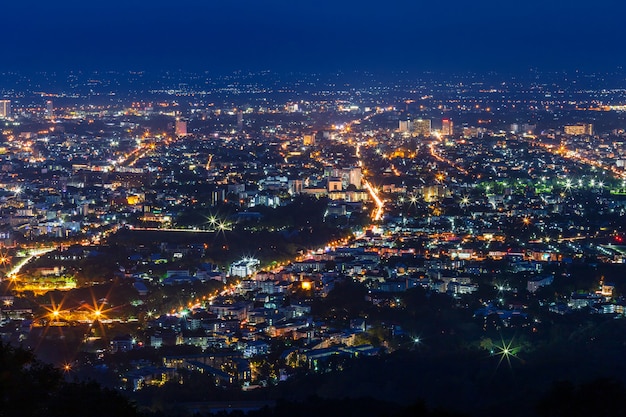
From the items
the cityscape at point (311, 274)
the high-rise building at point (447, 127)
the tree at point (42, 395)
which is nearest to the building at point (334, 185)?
the cityscape at point (311, 274)

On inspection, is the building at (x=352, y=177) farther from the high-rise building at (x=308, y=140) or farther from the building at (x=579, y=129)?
the building at (x=579, y=129)

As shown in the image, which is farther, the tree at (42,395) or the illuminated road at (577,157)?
the illuminated road at (577,157)

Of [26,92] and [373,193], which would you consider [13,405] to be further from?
[26,92]

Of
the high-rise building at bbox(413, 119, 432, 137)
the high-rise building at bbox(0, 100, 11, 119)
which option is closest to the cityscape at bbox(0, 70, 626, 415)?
the high-rise building at bbox(413, 119, 432, 137)

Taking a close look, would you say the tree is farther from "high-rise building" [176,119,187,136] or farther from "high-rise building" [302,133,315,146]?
"high-rise building" [176,119,187,136]

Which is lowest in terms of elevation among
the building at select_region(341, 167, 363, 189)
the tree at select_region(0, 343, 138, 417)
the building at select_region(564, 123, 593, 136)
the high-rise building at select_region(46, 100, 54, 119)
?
the building at select_region(564, 123, 593, 136)

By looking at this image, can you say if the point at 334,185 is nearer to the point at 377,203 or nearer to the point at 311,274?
the point at 377,203

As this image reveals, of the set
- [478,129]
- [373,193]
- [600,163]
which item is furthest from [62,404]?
[478,129]
